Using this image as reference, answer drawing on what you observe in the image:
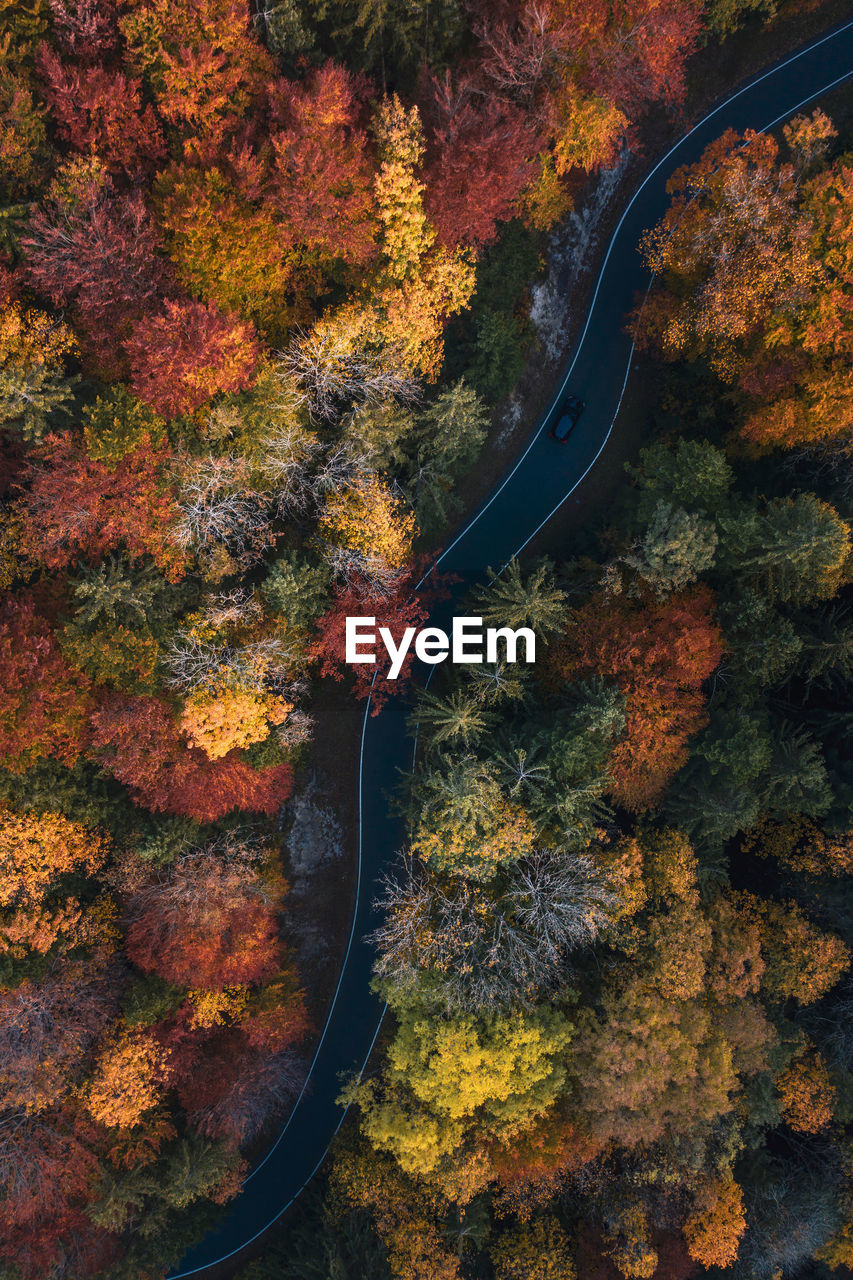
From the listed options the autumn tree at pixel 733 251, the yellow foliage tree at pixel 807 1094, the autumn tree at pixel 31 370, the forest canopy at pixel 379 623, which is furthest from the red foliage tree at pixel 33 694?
the yellow foliage tree at pixel 807 1094

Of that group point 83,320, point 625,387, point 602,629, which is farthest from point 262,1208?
point 625,387

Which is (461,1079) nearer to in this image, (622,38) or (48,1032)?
(48,1032)

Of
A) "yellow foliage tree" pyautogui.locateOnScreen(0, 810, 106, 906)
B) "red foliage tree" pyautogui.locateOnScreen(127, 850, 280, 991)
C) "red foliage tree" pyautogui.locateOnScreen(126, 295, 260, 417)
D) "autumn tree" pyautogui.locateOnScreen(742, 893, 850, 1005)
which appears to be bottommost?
"autumn tree" pyautogui.locateOnScreen(742, 893, 850, 1005)

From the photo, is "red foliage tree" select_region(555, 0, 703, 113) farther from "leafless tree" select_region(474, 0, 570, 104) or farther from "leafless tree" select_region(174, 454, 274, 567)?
"leafless tree" select_region(174, 454, 274, 567)

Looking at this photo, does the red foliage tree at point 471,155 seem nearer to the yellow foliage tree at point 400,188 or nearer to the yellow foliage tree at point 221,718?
the yellow foliage tree at point 400,188

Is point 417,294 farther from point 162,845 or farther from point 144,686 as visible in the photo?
point 162,845

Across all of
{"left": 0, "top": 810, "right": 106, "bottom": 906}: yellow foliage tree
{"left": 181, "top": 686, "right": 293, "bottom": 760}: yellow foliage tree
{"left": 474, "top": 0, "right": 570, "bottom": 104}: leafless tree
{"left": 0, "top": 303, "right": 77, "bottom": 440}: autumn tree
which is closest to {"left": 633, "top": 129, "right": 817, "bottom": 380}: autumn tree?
{"left": 474, "top": 0, "right": 570, "bottom": 104}: leafless tree
